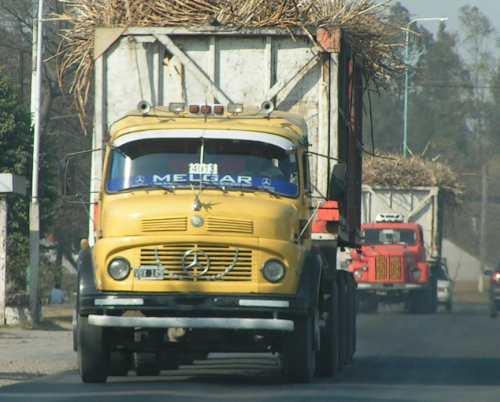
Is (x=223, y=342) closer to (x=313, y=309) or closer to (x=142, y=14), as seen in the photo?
(x=313, y=309)

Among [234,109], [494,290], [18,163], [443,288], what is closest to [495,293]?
[494,290]

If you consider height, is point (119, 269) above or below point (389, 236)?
below

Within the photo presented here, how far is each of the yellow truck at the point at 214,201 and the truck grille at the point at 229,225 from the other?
2cm

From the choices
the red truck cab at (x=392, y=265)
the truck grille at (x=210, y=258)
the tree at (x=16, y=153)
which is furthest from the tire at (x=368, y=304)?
the truck grille at (x=210, y=258)

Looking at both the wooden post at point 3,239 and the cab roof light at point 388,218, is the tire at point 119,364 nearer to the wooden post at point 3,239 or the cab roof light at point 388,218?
the wooden post at point 3,239

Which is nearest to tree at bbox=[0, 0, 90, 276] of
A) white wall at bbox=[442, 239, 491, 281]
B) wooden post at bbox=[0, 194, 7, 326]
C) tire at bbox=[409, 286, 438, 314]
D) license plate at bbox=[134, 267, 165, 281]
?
tire at bbox=[409, 286, 438, 314]

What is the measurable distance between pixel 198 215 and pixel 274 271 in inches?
36.0

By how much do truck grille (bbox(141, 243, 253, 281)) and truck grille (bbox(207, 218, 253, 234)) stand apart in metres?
0.18

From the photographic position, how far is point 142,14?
19016 mm

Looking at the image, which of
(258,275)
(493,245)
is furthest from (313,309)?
(493,245)

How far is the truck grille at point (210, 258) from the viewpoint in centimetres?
1538

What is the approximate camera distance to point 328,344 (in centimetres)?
1777

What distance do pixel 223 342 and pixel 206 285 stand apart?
2.42 ft

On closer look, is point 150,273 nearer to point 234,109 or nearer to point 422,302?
point 234,109
